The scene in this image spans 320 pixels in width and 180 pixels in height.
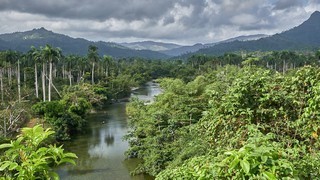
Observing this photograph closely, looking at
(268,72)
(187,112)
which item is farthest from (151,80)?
(268,72)

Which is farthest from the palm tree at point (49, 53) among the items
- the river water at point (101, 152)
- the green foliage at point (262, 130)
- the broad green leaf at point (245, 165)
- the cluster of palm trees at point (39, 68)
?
the broad green leaf at point (245, 165)

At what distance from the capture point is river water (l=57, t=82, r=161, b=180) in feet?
69.8

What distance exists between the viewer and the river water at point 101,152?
2128cm

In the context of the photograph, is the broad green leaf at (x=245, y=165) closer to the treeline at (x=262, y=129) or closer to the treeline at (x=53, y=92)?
the treeline at (x=262, y=129)

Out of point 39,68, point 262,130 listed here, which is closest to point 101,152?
point 262,130

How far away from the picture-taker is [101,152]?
26.4 m

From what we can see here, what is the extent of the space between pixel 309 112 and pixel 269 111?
76 centimetres

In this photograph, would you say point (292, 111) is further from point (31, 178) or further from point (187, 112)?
point (187, 112)

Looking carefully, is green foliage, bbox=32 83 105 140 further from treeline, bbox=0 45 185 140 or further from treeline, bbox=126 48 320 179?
treeline, bbox=126 48 320 179

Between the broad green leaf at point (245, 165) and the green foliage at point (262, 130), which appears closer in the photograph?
the broad green leaf at point (245, 165)

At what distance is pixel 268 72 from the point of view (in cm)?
565

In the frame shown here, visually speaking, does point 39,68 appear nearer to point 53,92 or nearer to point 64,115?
point 53,92

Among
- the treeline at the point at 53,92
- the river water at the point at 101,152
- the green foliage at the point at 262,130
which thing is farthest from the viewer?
the treeline at the point at 53,92

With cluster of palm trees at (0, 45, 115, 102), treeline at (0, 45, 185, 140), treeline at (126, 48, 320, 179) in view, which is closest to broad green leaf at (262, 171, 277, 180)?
treeline at (126, 48, 320, 179)
